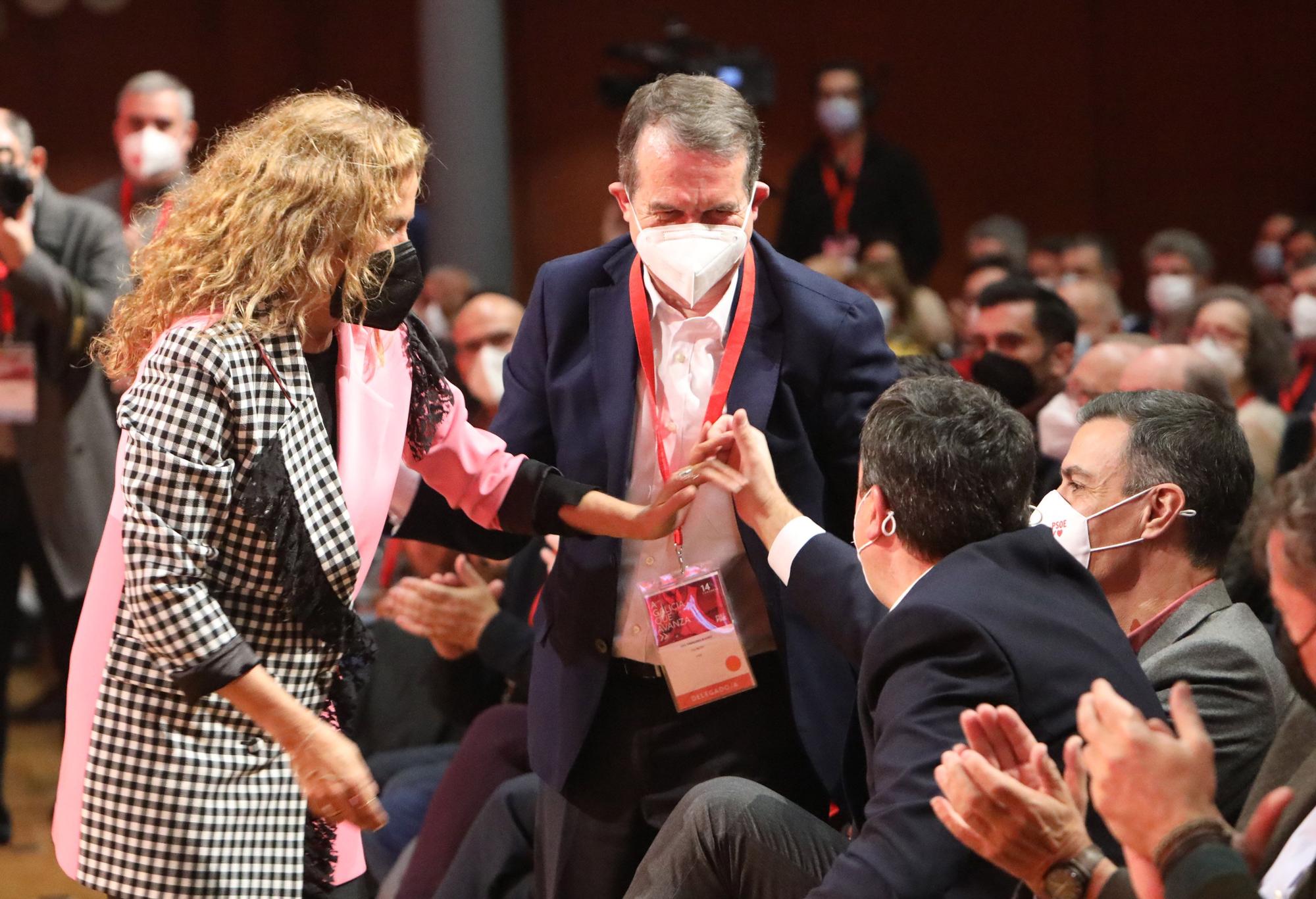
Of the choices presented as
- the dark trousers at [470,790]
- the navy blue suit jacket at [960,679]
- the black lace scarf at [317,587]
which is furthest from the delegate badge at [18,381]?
the navy blue suit jacket at [960,679]

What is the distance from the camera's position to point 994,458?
180 centimetres

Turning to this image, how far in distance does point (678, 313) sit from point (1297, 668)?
96cm

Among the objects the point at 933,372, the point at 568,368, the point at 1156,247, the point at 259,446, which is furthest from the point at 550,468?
the point at 1156,247

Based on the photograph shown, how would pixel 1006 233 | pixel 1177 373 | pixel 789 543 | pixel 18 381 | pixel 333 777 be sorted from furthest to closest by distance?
1. pixel 1006 233
2. pixel 18 381
3. pixel 1177 373
4. pixel 789 543
5. pixel 333 777

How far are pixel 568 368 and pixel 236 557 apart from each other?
64 centimetres

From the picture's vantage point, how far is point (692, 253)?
2080mm

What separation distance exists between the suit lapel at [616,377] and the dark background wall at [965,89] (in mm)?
6754

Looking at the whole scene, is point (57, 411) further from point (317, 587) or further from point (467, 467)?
point (317, 587)

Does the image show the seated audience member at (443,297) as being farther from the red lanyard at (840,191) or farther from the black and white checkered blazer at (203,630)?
the black and white checkered blazer at (203,630)

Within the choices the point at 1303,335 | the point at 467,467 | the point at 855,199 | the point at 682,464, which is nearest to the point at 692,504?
the point at 682,464

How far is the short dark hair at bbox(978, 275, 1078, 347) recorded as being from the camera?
403cm

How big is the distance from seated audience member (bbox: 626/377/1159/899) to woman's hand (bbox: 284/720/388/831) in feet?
1.60

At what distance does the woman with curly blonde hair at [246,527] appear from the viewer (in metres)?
1.65

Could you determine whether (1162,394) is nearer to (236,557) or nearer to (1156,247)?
(236,557)
